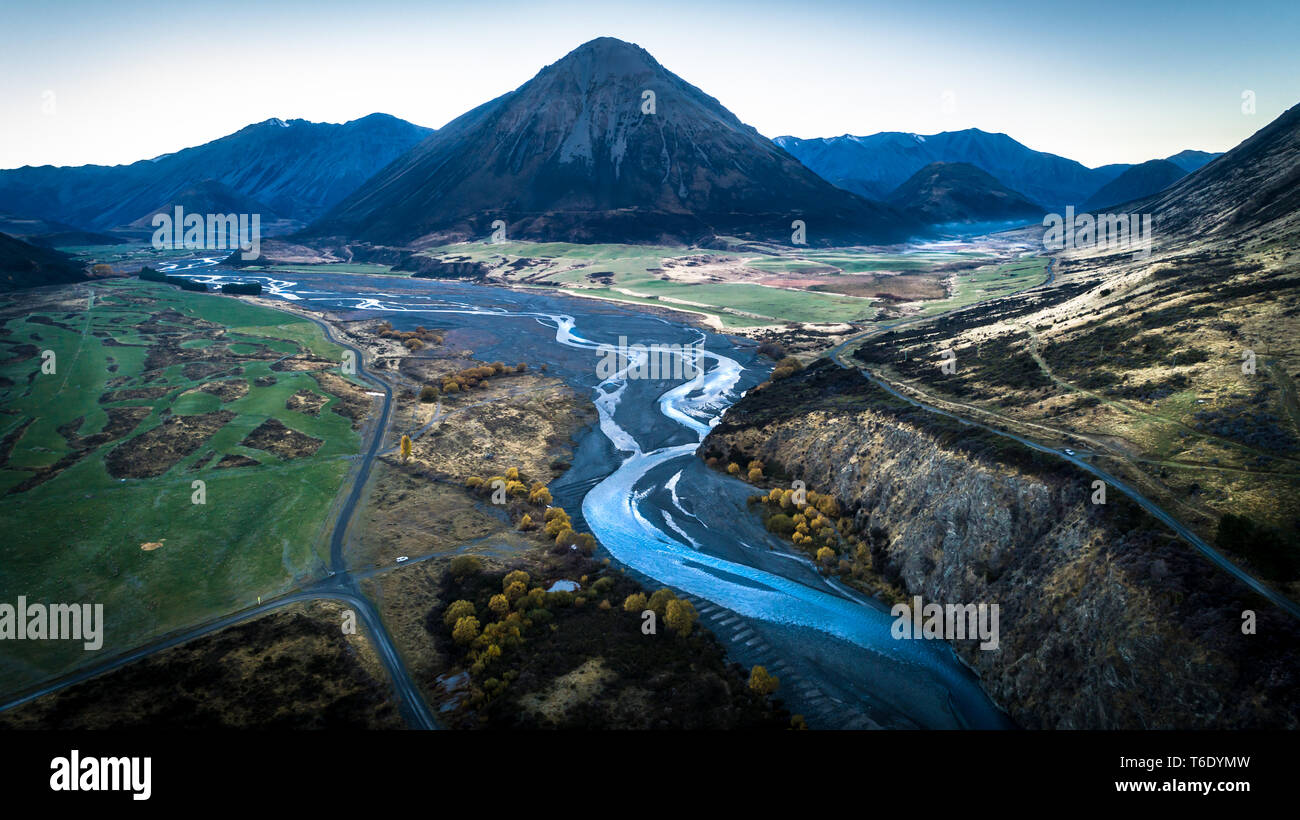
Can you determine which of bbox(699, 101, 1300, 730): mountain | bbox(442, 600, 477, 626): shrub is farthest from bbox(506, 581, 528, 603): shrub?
bbox(699, 101, 1300, 730): mountain

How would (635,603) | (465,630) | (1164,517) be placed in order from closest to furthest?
(1164,517) < (465,630) < (635,603)

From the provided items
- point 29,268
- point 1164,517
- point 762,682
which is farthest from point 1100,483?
point 29,268

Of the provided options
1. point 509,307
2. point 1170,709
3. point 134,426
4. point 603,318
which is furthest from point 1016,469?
point 509,307

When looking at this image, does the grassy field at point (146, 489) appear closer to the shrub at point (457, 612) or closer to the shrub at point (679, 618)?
the shrub at point (457, 612)

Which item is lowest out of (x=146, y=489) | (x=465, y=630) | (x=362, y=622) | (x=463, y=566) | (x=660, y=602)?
(x=362, y=622)

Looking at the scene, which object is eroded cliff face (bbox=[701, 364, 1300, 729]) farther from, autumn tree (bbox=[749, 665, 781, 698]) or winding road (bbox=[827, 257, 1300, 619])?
autumn tree (bbox=[749, 665, 781, 698])

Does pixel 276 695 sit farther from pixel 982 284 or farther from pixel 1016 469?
pixel 982 284

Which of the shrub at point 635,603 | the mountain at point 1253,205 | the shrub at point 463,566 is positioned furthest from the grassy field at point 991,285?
the shrub at point 463,566

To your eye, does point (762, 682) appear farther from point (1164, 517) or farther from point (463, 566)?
point (1164, 517)
